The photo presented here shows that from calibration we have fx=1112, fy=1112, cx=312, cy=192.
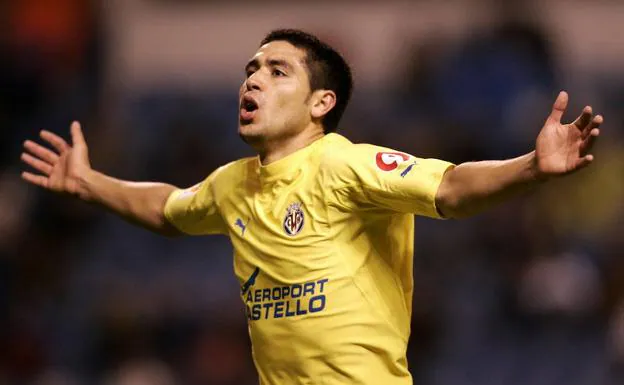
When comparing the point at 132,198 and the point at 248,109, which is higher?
the point at 248,109

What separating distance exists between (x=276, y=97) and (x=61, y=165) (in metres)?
1.21

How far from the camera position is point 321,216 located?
3.85 meters

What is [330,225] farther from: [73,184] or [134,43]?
[134,43]

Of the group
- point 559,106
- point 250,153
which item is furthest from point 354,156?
point 250,153

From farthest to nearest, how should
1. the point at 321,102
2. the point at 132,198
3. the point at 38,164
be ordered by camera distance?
1. the point at 38,164
2. the point at 132,198
3. the point at 321,102

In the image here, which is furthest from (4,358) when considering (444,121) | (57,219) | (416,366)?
(444,121)

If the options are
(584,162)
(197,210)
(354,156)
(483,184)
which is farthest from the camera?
(197,210)

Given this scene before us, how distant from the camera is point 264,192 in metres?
4.11

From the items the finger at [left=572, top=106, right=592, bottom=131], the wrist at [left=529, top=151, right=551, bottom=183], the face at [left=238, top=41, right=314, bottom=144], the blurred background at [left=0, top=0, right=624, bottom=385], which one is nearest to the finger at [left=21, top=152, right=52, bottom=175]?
the face at [left=238, top=41, right=314, bottom=144]

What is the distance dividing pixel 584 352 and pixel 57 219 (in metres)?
4.11

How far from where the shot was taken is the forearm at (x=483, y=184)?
3342 millimetres

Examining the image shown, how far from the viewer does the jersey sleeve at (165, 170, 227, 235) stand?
14.5 ft

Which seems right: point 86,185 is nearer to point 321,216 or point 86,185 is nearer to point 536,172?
point 321,216

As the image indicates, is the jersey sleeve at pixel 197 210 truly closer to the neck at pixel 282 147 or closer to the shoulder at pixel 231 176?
the shoulder at pixel 231 176
